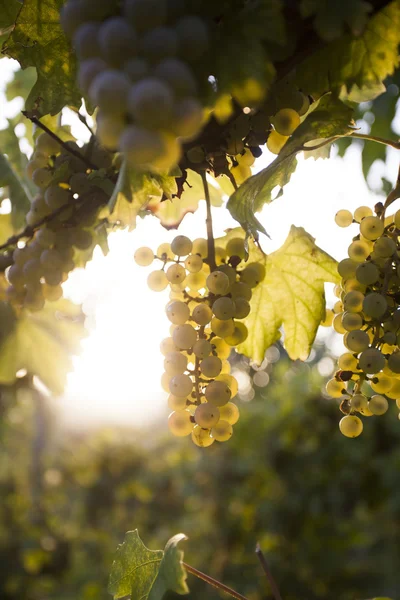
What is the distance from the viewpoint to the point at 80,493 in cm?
552

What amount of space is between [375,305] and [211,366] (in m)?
0.20

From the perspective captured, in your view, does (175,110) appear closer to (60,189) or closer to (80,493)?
(60,189)

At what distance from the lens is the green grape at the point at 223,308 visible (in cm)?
66

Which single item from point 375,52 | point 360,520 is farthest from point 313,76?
point 360,520

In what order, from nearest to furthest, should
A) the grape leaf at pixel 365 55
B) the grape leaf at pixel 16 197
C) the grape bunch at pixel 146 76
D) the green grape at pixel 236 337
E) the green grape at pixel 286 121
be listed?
the grape bunch at pixel 146 76
the grape leaf at pixel 365 55
the green grape at pixel 286 121
the green grape at pixel 236 337
the grape leaf at pixel 16 197

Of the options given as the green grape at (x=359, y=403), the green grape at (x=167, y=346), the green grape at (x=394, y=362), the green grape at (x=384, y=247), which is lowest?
the green grape at (x=359, y=403)

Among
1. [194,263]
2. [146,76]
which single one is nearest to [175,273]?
[194,263]

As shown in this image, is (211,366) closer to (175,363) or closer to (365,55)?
(175,363)

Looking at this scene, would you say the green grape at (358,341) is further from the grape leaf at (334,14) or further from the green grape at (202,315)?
the grape leaf at (334,14)

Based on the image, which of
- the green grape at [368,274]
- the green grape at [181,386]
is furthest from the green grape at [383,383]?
the green grape at [181,386]

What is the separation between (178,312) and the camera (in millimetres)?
692

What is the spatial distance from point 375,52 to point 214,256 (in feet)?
0.99

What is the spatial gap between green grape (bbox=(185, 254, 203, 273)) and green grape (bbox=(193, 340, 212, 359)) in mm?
101

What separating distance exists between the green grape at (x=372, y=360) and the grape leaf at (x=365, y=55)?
272mm
